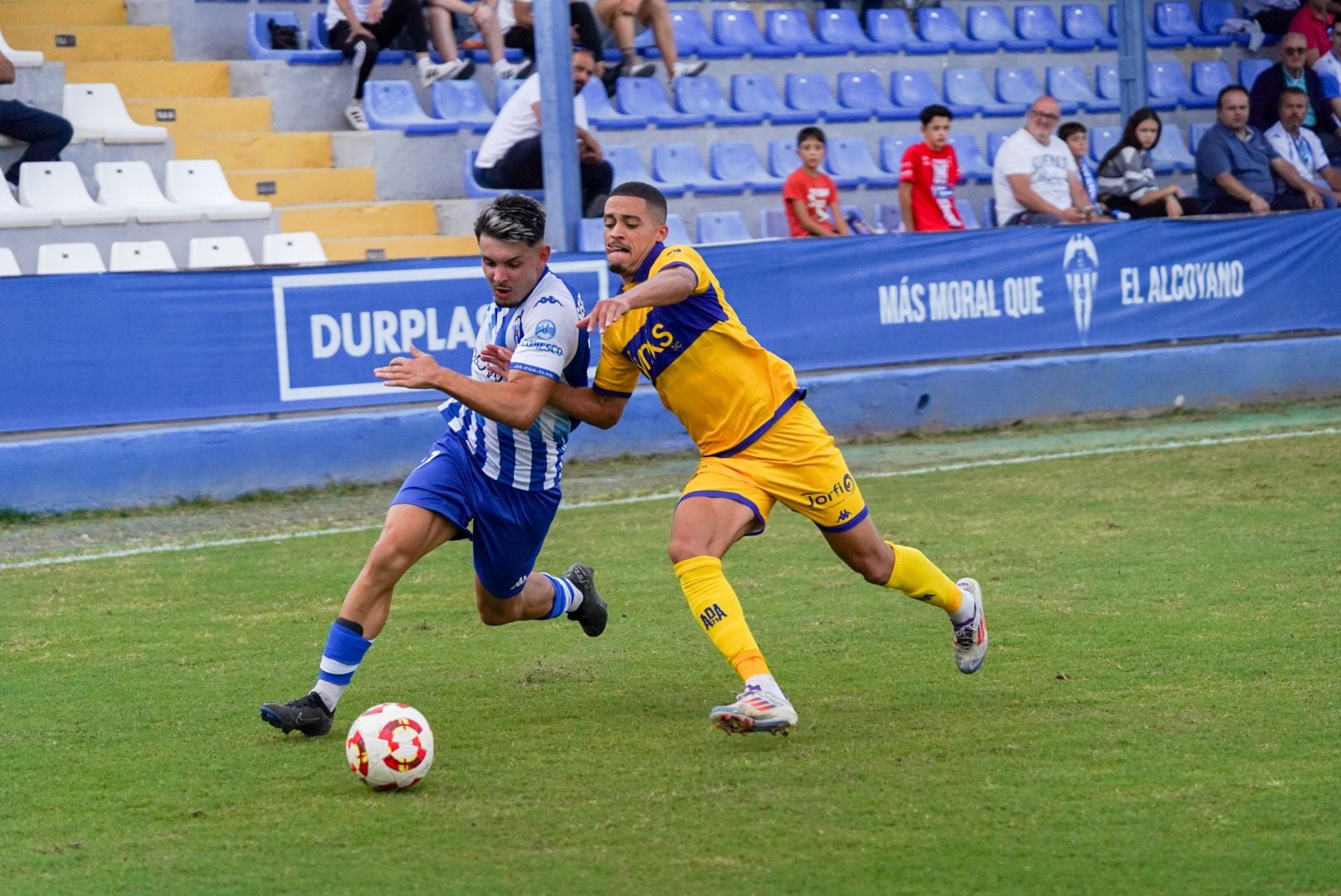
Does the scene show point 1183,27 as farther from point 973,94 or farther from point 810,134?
point 810,134

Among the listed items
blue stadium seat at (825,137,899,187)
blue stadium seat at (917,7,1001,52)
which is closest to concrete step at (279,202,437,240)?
blue stadium seat at (825,137,899,187)

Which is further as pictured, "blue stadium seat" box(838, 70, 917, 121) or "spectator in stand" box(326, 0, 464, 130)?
"blue stadium seat" box(838, 70, 917, 121)

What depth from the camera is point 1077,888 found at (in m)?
3.86

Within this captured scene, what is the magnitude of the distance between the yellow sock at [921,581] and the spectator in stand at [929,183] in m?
8.93

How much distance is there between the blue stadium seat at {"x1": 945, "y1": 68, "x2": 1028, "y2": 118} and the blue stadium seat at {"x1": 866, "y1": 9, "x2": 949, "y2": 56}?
0.34m

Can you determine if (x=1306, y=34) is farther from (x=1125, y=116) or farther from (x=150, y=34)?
(x=150, y=34)

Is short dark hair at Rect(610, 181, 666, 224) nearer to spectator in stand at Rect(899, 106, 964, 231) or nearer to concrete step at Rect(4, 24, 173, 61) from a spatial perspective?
spectator in stand at Rect(899, 106, 964, 231)

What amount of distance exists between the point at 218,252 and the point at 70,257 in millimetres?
1091

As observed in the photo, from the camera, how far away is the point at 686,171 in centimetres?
1616

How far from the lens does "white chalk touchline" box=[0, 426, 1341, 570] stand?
29.6ft

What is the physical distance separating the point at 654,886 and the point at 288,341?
7558 millimetres

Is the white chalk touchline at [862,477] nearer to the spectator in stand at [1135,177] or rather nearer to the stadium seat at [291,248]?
the stadium seat at [291,248]

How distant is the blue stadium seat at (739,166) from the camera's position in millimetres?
16281

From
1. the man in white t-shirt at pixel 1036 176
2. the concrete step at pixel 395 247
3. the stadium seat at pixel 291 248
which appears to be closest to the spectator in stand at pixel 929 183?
the man in white t-shirt at pixel 1036 176
